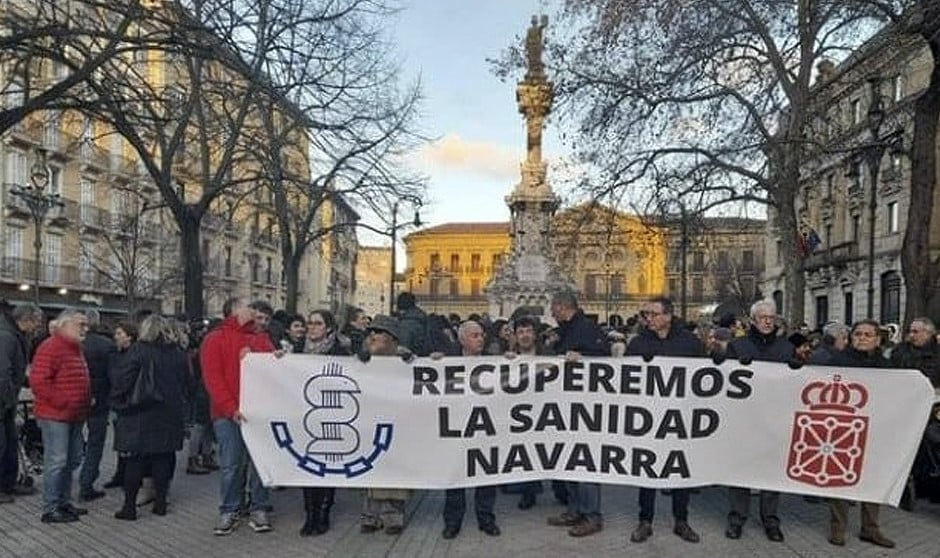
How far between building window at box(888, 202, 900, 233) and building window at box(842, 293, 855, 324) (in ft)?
24.9

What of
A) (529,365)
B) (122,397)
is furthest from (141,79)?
(529,365)

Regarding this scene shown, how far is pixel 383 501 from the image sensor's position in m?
8.44

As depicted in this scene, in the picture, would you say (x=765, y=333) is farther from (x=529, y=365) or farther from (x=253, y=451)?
(x=253, y=451)

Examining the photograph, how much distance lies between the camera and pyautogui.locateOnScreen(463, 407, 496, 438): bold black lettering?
836 cm

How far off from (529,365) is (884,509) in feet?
14.1

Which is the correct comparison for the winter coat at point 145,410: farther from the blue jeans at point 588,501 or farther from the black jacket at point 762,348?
the black jacket at point 762,348

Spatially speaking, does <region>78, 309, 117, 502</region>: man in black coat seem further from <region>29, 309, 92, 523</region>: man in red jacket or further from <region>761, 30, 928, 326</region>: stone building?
<region>761, 30, 928, 326</region>: stone building

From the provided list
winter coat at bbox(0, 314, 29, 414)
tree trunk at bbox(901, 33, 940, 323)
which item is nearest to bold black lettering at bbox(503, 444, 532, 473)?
winter coat at bbox(0, 314, 29, 414)

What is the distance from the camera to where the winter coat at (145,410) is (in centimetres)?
866

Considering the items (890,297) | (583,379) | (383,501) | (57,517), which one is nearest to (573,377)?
(583,379)

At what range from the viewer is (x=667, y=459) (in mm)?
8250

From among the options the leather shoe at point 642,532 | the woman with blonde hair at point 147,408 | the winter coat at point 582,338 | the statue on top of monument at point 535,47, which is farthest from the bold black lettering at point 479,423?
the statue on top of monument at point 535,47

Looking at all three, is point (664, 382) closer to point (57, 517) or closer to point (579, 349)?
point (579, 349)

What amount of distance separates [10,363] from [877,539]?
26.9 ft
